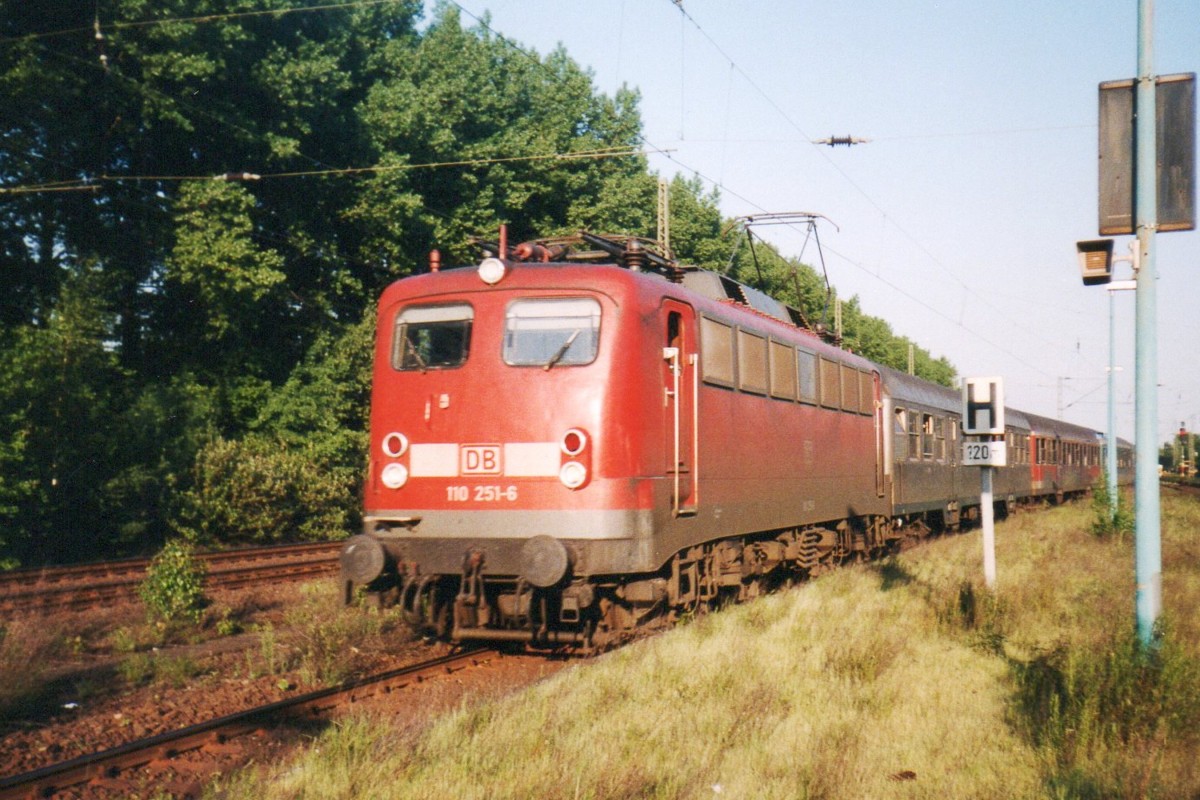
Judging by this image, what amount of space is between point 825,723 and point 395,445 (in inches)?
176

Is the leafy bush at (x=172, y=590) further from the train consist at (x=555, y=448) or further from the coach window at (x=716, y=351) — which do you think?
the coach window at (x=716, y=351)

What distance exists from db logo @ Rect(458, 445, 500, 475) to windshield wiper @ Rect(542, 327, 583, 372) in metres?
0.80

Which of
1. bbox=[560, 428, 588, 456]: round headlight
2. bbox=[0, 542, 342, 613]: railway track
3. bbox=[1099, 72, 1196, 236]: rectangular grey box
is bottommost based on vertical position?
bbox=[0, 542, 342, 613]: railway track

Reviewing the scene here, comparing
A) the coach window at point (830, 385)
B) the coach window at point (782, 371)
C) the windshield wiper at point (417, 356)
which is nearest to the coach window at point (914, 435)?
the coach window at point (830, 385)

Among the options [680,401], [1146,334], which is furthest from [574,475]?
[1146,334]

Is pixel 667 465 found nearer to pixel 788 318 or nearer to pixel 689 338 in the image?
pixel 689 338

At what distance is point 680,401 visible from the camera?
9305 millimetres

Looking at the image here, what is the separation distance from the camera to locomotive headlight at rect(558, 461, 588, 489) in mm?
8383

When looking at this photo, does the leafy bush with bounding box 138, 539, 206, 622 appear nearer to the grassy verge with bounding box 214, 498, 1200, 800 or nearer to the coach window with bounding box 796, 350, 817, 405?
the grassy verge with bounding box 214, 498, 1200, 800

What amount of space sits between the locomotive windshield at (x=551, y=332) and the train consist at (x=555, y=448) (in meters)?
0.01

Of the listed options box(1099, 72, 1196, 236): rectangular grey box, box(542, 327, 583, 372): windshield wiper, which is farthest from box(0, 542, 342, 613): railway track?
box(1099, 72, 1196, 236): rectangular grey box

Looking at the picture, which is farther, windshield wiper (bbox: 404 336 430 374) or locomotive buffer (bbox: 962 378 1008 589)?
locomotive buffer (bbox: 962 378 1008 589)

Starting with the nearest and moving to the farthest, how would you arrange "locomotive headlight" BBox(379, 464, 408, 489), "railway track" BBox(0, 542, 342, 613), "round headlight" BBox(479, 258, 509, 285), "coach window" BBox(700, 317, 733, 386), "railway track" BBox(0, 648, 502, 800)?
"railway track" BBox(0, 648, 502, 800) → "round headlight" BBox(479, 258, 509, 285) → "locomotive headlight" BBox(379, 464, 408, 489) → "coach window" BBox(700, 317, 733, 386) → "railway track" BBox(0, 542, 342, 613)

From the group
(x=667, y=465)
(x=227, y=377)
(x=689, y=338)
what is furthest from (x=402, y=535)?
(x=227, y=377)
